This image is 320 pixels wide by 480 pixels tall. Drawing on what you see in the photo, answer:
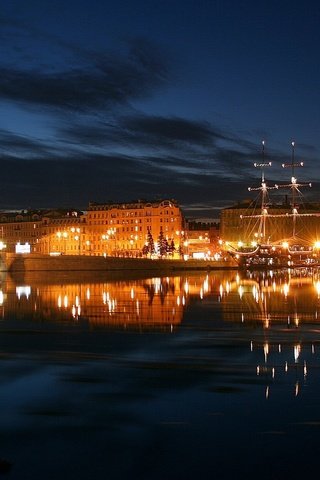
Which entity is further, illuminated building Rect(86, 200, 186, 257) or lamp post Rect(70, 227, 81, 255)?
lamp post Rect(70, 227, 81, 255)

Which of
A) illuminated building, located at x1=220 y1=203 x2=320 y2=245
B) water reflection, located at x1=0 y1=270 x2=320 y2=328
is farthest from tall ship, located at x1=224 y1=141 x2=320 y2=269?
water reflection, located at x1=0 y1=270 x2=320 y2=328

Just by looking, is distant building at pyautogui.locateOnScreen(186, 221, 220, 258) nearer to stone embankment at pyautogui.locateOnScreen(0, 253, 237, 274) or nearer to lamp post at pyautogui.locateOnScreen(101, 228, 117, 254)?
lamp post at pyautogui.locateOnScreen(101, 228, 117, 254)

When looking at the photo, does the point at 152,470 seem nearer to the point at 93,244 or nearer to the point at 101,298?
the point at 101,298

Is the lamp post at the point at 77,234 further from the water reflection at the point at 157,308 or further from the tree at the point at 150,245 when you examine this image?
the water reflection at the point at 157,308

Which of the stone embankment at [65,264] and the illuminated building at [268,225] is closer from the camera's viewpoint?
the stone embankment at [65,264]

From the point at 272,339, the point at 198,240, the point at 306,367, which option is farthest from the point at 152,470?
the point at 198,240

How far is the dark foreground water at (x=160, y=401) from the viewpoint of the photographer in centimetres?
1023

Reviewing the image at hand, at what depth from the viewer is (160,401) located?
45.1ft

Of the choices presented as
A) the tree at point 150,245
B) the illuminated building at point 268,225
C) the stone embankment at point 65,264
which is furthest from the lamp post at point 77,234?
the stone embankment at point 65,264

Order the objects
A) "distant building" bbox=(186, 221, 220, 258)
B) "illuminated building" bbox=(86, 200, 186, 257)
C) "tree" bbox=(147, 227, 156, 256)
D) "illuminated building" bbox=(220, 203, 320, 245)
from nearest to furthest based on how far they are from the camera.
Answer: "tree" bbox=(147, 227, 156, 256), "illuminated building" bbox=(86, 200, 186, 257), "illuminated building" bbox=(220, 203, 320, 245), "distant building" bbox=(186, 221, 220, 258)

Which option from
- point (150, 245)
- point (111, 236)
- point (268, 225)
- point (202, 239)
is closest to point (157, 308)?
point (150, 245)

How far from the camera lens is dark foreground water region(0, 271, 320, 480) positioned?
33.6 feet

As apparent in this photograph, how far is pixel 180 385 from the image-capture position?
595 inches

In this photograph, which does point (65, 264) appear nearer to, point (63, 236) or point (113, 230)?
point (113, 230)
